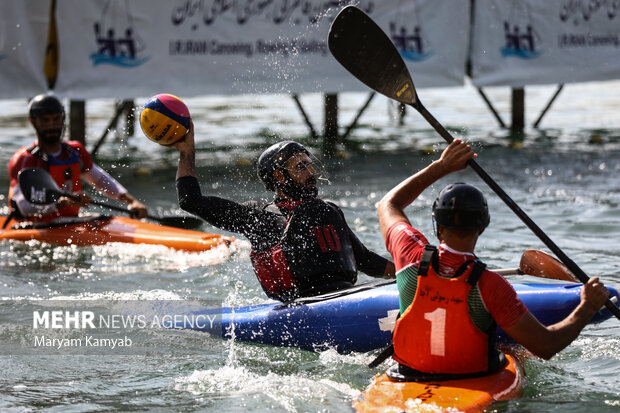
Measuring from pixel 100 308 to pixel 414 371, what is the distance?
9.10ft

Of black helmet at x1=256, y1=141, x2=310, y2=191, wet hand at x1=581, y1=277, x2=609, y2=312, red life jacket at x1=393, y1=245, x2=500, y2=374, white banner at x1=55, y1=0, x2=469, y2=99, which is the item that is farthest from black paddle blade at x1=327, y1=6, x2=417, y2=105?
white banner at x1=55, y1=0, x2=469, y2=99

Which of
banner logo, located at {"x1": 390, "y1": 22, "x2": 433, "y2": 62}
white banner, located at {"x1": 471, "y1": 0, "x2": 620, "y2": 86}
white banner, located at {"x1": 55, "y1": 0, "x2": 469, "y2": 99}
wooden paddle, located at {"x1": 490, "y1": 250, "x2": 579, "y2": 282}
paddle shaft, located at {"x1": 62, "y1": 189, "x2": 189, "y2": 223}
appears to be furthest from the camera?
white banner, located at {"x1": 471, "y1": 0, "x2": 620, "y2": 86}

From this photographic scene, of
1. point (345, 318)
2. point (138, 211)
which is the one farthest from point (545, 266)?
point (138, 211)

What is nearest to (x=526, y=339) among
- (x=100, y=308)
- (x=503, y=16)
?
(x=100, y=308)

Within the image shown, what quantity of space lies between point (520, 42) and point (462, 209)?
30.3 feet

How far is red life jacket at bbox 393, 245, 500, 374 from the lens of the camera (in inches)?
139

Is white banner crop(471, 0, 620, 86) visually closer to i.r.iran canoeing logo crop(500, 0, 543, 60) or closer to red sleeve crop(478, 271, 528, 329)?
i.r.iran canoeing logo crop(500, 0, 543, 60)

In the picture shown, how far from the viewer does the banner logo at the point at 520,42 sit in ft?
39.8

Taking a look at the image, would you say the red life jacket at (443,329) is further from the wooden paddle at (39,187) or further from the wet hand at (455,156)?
the wooden paddle at (39,187)

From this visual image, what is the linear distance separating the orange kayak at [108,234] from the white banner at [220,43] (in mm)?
2773

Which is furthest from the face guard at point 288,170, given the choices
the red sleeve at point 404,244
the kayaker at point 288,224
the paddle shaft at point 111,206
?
the paddle shaft at point 111,206

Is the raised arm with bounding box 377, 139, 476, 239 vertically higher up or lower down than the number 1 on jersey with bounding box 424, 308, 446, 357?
higher up

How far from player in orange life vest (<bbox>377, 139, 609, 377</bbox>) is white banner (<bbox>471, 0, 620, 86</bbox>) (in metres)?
8.73

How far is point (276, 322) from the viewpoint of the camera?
4.91 m
